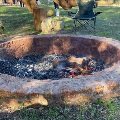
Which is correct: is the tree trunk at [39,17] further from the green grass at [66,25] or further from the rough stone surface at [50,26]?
the rough stone surface at [50,26]

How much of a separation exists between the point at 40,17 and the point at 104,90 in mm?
5944

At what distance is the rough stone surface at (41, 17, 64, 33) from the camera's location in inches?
313

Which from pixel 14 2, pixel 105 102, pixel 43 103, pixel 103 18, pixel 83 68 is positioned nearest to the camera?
pixel 43 103

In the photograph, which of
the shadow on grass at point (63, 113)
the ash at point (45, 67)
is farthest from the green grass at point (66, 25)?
the shadow on grass at point (63, 113)

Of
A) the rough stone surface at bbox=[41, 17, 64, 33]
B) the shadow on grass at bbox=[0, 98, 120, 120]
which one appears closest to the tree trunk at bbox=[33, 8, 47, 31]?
the rough stone surface at bbox=[41, 17, 64, 33]

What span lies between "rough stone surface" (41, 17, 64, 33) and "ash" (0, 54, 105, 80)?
305 cm

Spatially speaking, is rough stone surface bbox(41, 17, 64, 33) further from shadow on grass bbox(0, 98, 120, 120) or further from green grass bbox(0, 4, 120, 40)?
shadow on grass bbox(0, 98, 120, 120)

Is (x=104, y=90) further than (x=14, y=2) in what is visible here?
No

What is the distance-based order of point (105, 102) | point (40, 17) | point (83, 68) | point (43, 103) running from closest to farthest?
point (43, 103), point (105, 102), point (83, 68), point (40, 17)

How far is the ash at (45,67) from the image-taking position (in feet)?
13.1

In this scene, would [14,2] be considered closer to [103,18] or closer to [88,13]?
[103,18]

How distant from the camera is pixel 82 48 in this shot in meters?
4.83

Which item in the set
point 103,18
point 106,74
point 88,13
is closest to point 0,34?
point 88,13

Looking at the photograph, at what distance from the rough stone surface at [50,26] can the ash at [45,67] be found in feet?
10.00
